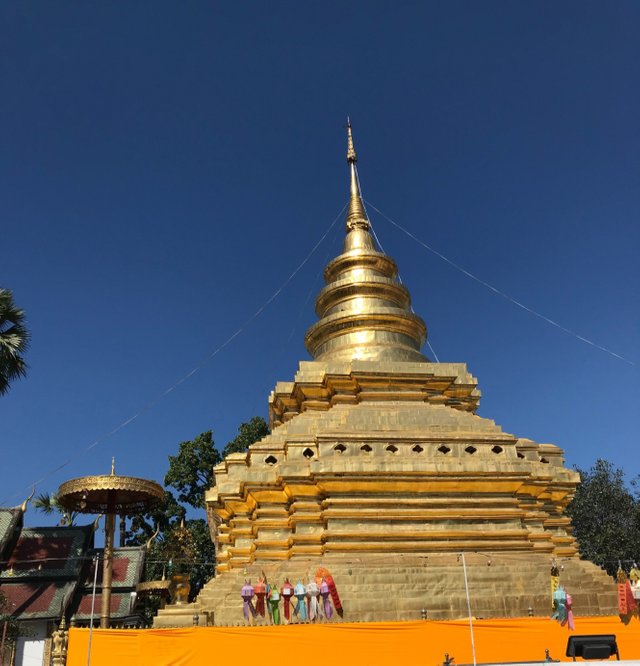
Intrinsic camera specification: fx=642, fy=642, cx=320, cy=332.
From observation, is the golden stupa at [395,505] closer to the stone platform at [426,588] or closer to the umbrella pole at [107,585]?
the stone platform at [426,588]

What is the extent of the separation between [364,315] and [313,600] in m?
10.3

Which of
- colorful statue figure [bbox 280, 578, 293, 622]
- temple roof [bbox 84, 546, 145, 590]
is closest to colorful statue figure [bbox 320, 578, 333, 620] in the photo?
colorful statue figure [bbox 280, 578, 293, 622]

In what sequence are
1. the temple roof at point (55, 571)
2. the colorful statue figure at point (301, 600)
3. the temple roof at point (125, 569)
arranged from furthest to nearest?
the temple roof at point (125, 569) < the temple roof at point (55, 571) < the colorful statue figure at point (301, 600)

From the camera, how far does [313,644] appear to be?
11.3m

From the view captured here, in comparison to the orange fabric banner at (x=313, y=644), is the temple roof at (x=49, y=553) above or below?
above

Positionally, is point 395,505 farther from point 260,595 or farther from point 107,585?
point 107,585

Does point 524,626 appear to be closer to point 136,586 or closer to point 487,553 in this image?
point 487,553

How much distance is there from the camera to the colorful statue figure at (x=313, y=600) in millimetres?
13625

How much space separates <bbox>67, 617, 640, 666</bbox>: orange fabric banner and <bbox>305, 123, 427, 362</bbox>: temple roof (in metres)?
10.3

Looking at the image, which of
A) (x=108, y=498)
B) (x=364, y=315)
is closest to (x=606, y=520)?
(x=364, y=315)

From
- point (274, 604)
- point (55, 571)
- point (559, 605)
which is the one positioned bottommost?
point (559, 605)

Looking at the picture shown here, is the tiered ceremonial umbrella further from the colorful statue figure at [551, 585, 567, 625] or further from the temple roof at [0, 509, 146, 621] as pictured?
the colorful statue figure at [551, 585, 567, 625]

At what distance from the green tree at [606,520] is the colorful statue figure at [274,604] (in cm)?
2149

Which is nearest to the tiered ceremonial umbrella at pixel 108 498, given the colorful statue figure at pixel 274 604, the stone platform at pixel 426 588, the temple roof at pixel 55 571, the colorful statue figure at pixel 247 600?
the temple roof at pixel 55 571
